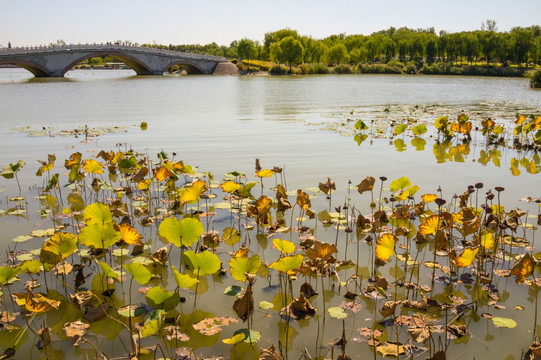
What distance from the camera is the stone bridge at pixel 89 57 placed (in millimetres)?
46031

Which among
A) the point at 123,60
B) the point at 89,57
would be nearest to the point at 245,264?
the point at 89,57

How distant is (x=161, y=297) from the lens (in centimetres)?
252

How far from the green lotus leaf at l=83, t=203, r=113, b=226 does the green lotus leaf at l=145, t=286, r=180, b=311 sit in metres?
0.91

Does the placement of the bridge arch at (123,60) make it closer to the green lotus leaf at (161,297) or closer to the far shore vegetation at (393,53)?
the far shore vegetation at (393,53)

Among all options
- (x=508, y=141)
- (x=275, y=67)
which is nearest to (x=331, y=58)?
(x=275, y=67)

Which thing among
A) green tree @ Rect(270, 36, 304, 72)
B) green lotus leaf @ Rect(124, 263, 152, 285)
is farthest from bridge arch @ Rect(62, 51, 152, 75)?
green lotus leaf @ Rect(124, 263, 152, 285)

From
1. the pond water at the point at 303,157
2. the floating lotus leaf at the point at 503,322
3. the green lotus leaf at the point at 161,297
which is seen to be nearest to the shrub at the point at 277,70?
the pond water at the point at 303,157

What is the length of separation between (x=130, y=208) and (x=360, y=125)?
5663mm

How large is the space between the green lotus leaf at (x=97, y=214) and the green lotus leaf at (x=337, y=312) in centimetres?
168

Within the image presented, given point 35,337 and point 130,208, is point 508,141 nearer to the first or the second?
point 130,208

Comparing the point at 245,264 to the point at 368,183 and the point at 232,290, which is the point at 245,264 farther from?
the point at 368,183

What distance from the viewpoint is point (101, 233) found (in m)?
2.78

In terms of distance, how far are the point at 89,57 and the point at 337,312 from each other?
2330 inches

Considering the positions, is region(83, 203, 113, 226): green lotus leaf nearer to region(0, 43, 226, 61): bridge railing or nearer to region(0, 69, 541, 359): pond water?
region(0, 69, 541, 359): pond water
